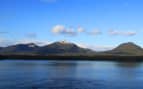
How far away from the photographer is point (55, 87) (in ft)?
139

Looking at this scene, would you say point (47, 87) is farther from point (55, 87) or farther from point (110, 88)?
point (110, 88)

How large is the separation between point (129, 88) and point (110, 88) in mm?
2989

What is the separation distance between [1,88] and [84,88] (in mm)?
9559

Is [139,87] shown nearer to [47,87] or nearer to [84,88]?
[84,88]

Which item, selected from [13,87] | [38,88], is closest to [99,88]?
[38,88]

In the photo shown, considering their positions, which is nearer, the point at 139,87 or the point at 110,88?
the point at 110,88

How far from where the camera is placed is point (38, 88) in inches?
1612

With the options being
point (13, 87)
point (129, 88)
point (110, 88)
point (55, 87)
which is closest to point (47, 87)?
point (55, 87)

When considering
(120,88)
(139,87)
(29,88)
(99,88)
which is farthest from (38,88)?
(139,87)

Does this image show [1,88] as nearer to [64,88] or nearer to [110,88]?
[64,88]

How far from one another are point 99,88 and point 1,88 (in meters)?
11.4

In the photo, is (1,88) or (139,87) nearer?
(1,88)

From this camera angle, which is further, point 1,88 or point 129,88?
point 129,88

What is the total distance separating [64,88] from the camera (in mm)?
41250
